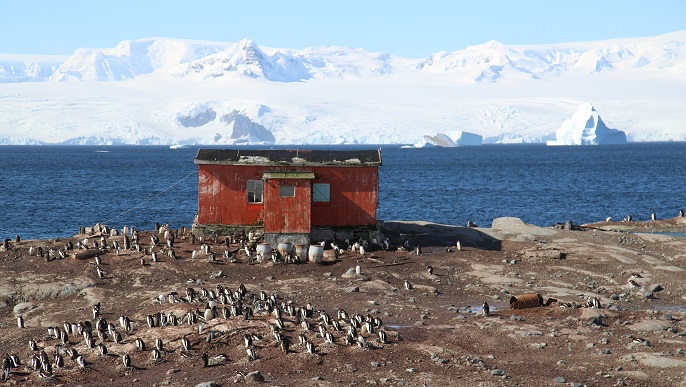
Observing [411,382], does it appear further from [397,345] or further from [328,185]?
[328,185]

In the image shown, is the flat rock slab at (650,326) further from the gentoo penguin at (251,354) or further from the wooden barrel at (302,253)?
the wooden barrel at (302,253)

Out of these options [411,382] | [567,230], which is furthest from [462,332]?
[567,230]

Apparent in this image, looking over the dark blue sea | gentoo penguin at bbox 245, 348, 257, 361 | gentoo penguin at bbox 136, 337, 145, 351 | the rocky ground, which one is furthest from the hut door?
the dark blue sea

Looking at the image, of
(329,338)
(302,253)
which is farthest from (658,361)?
(302,253)

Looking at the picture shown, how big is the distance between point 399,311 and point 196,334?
6807mm

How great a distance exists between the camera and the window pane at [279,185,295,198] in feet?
117

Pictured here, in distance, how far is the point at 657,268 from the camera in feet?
110

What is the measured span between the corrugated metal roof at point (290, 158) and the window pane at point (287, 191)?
195 cm

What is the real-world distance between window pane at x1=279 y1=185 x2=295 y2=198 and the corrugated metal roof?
1949mm

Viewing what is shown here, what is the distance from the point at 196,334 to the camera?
73.3ft

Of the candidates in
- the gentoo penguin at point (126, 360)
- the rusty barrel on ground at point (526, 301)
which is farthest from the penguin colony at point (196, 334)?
the rusty barrel on ground at point (526, 301)

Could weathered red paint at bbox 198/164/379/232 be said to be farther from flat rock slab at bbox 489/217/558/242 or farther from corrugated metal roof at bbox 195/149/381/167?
flat rock slab at bbox 489/217/558/242

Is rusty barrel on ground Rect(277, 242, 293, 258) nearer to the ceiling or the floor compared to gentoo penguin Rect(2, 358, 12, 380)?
nearer to the ceiling

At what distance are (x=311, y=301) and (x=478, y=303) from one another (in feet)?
18.5
